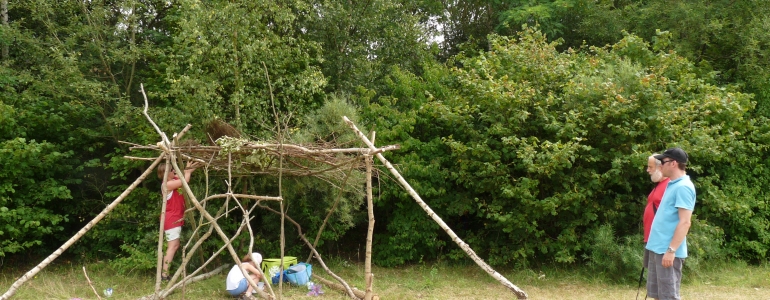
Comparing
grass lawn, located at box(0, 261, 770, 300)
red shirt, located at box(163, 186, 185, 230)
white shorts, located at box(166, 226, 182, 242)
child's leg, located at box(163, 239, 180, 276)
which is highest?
red shirt, located at box(163, 186, 185, 230)

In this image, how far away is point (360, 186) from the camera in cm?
851

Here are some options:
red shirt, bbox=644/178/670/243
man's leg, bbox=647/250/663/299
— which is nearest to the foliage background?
red shirt, bbox=644/178/670/243

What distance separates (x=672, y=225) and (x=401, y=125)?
16.3 ft

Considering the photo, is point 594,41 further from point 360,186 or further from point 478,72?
point 360,186

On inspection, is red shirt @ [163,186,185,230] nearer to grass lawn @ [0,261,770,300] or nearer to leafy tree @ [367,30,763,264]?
grass lawn @ [0,261,770,300]

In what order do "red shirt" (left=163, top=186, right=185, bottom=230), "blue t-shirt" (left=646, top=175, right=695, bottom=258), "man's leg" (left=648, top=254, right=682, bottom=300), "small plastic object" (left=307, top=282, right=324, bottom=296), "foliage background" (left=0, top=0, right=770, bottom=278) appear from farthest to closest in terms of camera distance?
"foliage background" (left=0, top=0, right=770, bottom=278)
"red shirt" (left=163, top=186, right=185, bottom=230)
"small plastic object" (left=307, top=282, right=324, bottom=296)
"man's leg" (left=648, top=254, right=682, bottom=300)
"blue t-shirt" (left=646, top=175, right=695, bottom=258)

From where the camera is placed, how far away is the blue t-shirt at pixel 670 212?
505 centimetres

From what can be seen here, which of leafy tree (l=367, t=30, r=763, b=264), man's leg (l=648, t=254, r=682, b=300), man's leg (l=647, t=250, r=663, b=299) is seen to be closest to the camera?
man's leg (l=648, t=254, r=682, b=300)

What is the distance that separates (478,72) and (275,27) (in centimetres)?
328

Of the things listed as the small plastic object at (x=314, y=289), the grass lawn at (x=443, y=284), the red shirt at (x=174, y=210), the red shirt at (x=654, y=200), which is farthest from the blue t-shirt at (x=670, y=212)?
the red shirt at (x=174, y=210)

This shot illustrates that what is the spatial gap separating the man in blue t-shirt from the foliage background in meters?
2.93

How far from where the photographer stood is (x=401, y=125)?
31.3 feet

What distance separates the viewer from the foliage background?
855 cm

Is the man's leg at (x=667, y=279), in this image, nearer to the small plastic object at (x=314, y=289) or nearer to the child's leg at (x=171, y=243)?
the small plastic object at (x=314, y=289)
